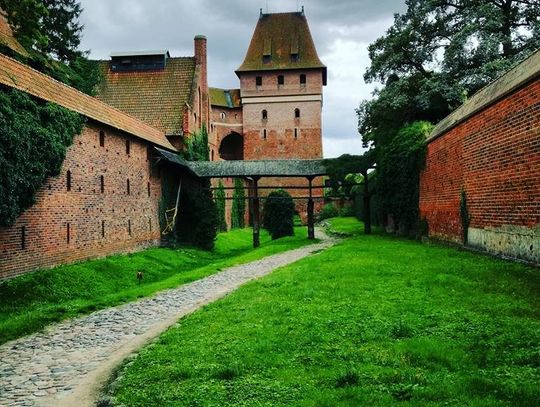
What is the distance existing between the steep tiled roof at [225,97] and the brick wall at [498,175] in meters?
37.7

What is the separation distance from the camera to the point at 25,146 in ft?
38.3

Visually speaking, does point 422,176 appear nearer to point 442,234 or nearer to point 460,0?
point 442,234

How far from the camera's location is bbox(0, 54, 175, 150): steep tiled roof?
41.3 ft

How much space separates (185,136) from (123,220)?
974 centimetres

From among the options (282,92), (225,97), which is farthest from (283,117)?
(225,97)

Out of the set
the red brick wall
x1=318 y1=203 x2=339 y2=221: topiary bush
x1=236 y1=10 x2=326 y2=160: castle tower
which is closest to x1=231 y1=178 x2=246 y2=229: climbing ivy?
x1=236 y1=10 x2=326 y2=160: castle tower

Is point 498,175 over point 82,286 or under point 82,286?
over

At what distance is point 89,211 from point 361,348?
42.7ft

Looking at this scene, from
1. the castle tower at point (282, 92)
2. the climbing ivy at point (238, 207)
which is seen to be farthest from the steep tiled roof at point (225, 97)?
the climbing ivy at point (238, 207)

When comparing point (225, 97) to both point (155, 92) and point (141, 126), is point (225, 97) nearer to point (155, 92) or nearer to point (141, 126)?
point (155, 92)

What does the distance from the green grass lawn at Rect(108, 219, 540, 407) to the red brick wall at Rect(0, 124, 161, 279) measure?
6.44 metres

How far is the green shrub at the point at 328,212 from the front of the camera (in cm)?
4856

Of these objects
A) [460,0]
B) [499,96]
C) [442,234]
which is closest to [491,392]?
[499,96]

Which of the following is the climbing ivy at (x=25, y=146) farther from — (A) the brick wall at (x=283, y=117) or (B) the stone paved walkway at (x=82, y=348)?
(A) the brick wall at (x=283, y=117)
